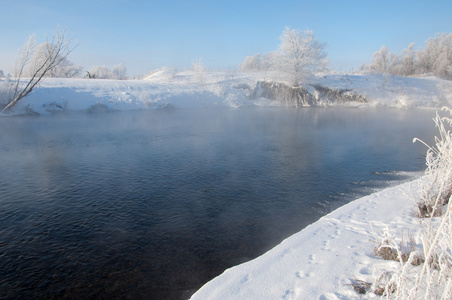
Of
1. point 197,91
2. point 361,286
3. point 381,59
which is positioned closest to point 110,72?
point 197,91

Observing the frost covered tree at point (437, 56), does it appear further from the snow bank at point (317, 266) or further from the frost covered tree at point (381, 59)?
the snow bank at point (317, 266)

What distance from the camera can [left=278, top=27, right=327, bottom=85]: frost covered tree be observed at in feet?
177

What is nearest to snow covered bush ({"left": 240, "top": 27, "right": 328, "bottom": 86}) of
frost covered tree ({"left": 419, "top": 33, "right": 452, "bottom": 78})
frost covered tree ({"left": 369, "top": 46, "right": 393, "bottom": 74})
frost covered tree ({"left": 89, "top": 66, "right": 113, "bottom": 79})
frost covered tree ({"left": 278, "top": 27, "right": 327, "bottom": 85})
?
frost covered tree ({"left": 278, "top": 27, "right": 327, "bottom": 85})

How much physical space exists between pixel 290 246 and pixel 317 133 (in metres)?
19.1

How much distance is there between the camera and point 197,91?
51344 mm

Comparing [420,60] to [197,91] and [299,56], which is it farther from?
[197,91]

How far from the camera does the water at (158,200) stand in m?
6.28

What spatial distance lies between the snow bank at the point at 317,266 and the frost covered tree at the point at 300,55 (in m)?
50.3

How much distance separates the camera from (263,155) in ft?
53.9

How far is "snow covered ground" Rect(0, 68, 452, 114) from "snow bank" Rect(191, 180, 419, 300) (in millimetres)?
36668

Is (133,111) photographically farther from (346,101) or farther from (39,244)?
(346,101)

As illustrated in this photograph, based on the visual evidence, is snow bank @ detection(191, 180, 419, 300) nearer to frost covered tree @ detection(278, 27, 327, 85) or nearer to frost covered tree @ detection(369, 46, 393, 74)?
frost covered tree @ detection(278, 27, 327, 85)

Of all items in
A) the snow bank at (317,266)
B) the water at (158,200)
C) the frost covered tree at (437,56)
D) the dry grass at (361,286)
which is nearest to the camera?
the dry grass at (361,286)

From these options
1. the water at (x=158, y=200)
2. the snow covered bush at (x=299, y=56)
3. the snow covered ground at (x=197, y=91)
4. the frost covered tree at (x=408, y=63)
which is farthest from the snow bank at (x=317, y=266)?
the frost covered tree at (x=408, y=63)
